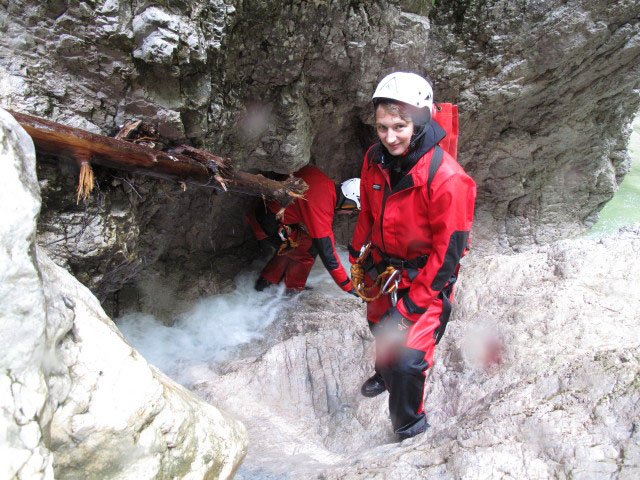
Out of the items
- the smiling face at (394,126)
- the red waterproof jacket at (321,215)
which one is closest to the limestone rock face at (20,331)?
the smiling face at (394,126)

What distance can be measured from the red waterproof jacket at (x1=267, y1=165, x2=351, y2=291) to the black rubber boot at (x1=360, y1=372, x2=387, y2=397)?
1.20m

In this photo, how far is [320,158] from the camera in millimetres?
6047

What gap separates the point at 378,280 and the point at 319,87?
2287 millimetres

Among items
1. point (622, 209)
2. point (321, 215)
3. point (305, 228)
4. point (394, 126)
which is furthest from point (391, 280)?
point (622, 209)

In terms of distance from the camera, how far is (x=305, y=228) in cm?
538

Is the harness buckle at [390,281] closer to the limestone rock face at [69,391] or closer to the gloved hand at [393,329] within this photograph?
the gloved hand at [393,329]

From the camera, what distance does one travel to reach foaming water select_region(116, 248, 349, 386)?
4781 millimetres

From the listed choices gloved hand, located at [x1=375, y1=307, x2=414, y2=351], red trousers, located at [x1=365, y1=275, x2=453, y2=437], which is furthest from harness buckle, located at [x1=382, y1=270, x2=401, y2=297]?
red trousers, located at [x1=365, y1=275, x2=453, y2=437]

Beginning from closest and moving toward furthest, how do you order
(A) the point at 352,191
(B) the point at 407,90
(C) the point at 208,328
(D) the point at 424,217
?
(B) the point at 407,90 → (D) the point at 424,217 → (A) the point at 352,191 → (C) the point at 208,328

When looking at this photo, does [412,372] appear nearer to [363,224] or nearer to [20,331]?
[363,224]

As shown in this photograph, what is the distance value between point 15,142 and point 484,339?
321 cm

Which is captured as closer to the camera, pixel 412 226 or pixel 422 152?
pixel 422 152

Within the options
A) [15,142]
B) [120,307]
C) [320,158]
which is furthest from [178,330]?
[15,142]

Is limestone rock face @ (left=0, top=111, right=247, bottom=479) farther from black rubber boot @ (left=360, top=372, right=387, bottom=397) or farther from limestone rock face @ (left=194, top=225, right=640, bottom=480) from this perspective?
black rubber boot @ (left=360, top=372, right=387, bottom=397)
